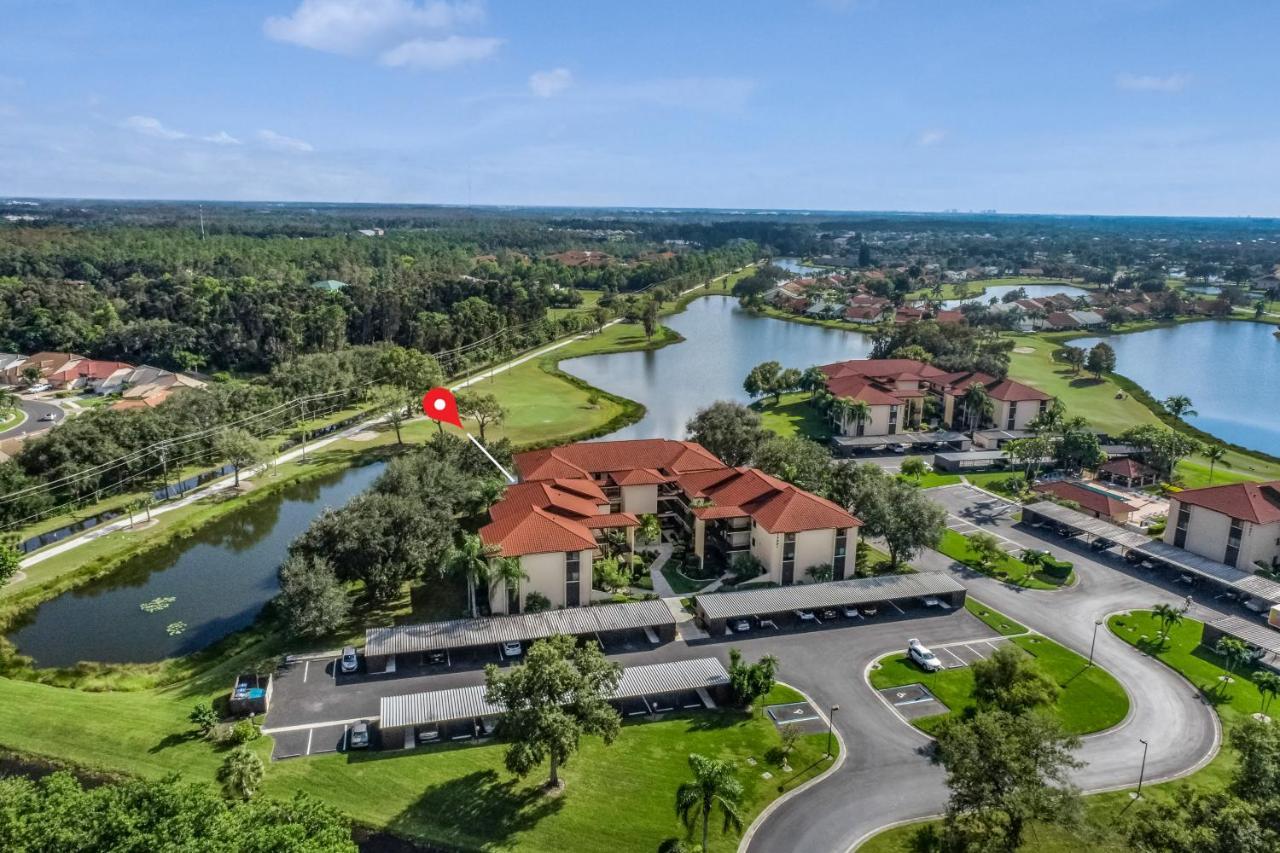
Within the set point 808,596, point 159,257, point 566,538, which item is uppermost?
point 159,257

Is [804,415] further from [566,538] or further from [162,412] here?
[162,412]

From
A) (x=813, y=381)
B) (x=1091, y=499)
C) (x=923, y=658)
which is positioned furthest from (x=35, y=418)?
(x=1091, y=499)

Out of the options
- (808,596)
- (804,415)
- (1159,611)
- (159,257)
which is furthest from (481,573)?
Result: (159,257)

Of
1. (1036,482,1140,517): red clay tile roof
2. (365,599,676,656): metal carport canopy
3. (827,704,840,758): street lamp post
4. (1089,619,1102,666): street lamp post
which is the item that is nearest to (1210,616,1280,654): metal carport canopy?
(1089,619,1102,666): street lamp post

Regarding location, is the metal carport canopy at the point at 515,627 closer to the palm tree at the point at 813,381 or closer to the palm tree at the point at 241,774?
the palm tree at the point at 241,774

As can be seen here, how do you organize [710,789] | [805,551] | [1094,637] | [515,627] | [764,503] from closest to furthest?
1. [710,789]
2. [515,627]
3. [1094,637]
4. [805,551]
5. [764,503]

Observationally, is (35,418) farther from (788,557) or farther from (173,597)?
(788,557)

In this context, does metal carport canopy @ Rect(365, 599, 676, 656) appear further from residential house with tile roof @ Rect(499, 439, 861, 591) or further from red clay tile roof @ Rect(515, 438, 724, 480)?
red clay tile roof @ Rect(515, 438, 724, 480)
